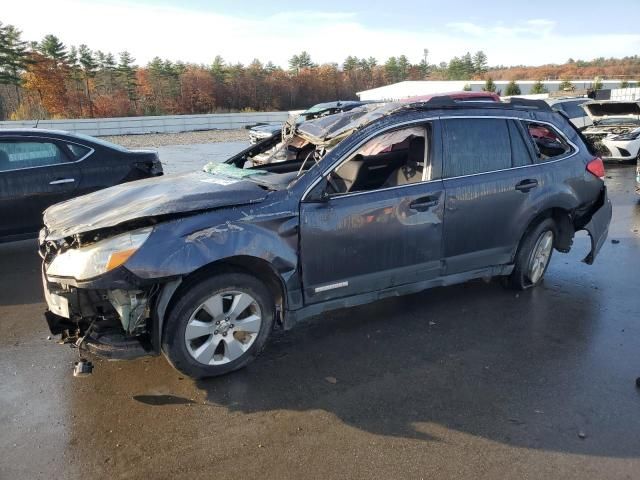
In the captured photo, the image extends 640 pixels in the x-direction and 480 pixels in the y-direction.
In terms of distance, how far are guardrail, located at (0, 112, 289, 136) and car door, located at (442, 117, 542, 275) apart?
92.0 feet

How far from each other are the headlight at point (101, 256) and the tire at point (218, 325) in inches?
17.0

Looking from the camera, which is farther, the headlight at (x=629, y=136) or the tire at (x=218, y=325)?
the headlight at (x=629, y=136)

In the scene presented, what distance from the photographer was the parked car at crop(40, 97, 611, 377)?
335 centimetres

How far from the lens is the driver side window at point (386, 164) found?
4.25m

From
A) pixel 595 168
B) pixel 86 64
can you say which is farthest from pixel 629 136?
pixel 86 64

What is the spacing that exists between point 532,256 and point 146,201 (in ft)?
11.7

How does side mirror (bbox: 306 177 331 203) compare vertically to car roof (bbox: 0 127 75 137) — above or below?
below

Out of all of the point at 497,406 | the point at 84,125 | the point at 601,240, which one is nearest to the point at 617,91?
the point at 84,125

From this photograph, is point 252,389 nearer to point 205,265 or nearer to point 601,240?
point 205,265

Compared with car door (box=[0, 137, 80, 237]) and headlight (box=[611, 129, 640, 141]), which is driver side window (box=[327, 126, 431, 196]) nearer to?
car door (box=[0, 137, 80, 237])

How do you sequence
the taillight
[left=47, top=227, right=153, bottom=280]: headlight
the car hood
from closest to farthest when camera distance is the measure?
[left=47, top=227, right=153, bottom=280]: headlight
the taillight
the car hood

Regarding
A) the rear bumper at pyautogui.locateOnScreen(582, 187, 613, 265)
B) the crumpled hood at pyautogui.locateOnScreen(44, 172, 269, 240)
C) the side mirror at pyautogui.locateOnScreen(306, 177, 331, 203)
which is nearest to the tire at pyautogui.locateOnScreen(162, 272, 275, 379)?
the crumpled hood at pyautogui.locateOnScreen(44, 172, 269, 240)

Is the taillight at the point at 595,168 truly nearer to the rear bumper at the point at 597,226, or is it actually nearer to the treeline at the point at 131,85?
the rear bumper at the point at 597,226

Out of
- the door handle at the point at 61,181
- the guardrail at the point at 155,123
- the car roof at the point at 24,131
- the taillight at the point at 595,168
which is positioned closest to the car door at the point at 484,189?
the taillight at the point at 595,168
